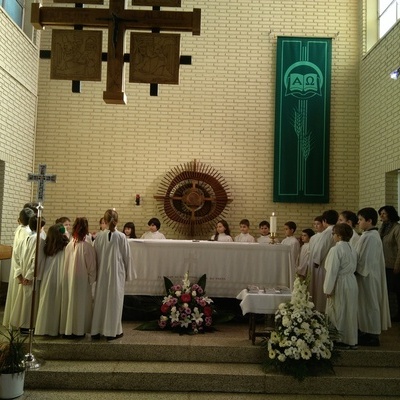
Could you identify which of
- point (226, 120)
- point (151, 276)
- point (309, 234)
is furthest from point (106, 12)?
point (226, 120)

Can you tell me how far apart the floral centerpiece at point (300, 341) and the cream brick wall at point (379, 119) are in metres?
3.89

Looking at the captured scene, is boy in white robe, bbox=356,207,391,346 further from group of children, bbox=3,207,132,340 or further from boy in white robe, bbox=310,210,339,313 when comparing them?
A: group of children, bbox=3,207,132,340

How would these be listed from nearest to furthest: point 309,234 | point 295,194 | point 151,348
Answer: point 151,348 → point 309,234 → point 295,194

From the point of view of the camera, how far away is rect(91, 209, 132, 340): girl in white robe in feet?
19.0

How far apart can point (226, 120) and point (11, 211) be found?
462 cm

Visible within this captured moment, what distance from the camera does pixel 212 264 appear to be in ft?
22.6

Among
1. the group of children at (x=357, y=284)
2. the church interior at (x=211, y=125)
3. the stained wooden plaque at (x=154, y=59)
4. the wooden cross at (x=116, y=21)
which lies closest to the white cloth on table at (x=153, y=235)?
the church interior at (x=211, y=125)

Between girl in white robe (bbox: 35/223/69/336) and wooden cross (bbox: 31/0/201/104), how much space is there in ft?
7.38

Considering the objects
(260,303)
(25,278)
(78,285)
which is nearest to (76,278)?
(78,285)

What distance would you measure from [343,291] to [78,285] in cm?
310

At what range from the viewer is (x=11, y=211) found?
351 inches

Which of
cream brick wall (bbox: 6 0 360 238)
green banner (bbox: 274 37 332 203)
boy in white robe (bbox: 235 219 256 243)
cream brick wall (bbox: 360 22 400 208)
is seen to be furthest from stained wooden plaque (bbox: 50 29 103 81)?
green banner (bbox: 274 37 332 203)

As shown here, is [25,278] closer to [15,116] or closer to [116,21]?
[116,21]

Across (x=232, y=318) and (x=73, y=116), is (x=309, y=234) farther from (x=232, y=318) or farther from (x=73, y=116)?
(x=73, y=116)
